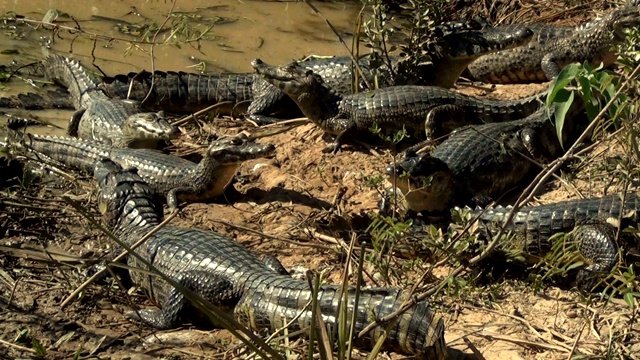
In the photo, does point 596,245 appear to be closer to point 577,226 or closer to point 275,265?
point 577,226

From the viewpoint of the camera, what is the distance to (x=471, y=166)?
21.6 ft

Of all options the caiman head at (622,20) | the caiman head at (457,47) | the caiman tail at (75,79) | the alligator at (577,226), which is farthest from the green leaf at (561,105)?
the caiman head at (622,20)

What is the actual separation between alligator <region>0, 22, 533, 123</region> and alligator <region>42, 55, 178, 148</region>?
173 millimetres

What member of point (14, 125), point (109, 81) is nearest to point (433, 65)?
point (109, 81)

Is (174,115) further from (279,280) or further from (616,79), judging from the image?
(616,79)

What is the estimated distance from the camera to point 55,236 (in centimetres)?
603

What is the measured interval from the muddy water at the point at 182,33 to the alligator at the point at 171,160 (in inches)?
45.2

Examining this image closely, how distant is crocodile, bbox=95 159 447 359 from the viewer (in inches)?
175

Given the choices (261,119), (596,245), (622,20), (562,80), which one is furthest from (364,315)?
(622,20)

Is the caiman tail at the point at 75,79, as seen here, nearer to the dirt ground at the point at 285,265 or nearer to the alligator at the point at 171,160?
the alligator at the point at 171,160

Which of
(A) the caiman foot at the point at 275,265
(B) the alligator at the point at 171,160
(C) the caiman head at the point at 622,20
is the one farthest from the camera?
(C) the caiman head at the point at 622,20

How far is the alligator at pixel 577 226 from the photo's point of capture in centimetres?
534

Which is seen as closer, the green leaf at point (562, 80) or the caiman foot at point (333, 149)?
the green leaf at point (562, 80)

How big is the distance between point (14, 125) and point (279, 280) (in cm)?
345
